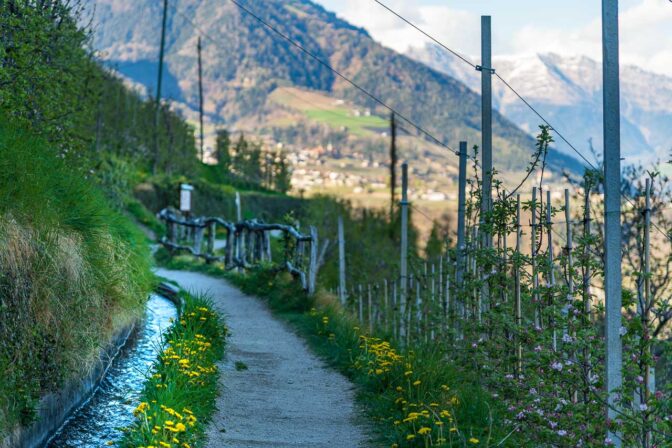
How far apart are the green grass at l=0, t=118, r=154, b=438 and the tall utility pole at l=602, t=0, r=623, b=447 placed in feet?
13.3

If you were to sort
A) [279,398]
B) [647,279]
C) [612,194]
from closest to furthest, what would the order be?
[612,194] < [647,279] < [279,398]

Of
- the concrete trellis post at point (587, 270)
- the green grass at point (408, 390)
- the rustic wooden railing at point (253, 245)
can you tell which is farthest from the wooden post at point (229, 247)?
the concrete trellis post at point (587, 270)

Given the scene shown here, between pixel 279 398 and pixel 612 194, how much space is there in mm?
4635

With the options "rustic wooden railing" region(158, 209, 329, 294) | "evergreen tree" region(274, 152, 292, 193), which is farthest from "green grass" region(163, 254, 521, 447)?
"evergreen tree" region(274, 152, 292, 193)

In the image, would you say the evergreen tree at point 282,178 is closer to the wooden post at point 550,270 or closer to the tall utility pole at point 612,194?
the wooden post at point 550,270

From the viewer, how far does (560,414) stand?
23.6ft

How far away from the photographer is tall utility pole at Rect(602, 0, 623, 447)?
19.7 feet

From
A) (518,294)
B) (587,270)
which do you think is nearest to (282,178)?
(518,294)

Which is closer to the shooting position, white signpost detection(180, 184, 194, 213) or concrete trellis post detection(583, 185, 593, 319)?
concrete trellis post detection(583, 185, 593, 319)

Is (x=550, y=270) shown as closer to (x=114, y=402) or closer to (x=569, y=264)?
(x=569, y=264)

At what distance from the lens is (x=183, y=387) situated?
8.52 metres

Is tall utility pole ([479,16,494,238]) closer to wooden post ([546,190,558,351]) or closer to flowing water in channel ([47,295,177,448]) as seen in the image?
wooden post ([546,190,558,351])

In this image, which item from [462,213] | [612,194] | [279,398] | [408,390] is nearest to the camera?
[612,194]

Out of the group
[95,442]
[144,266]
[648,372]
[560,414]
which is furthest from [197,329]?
[648,372]
